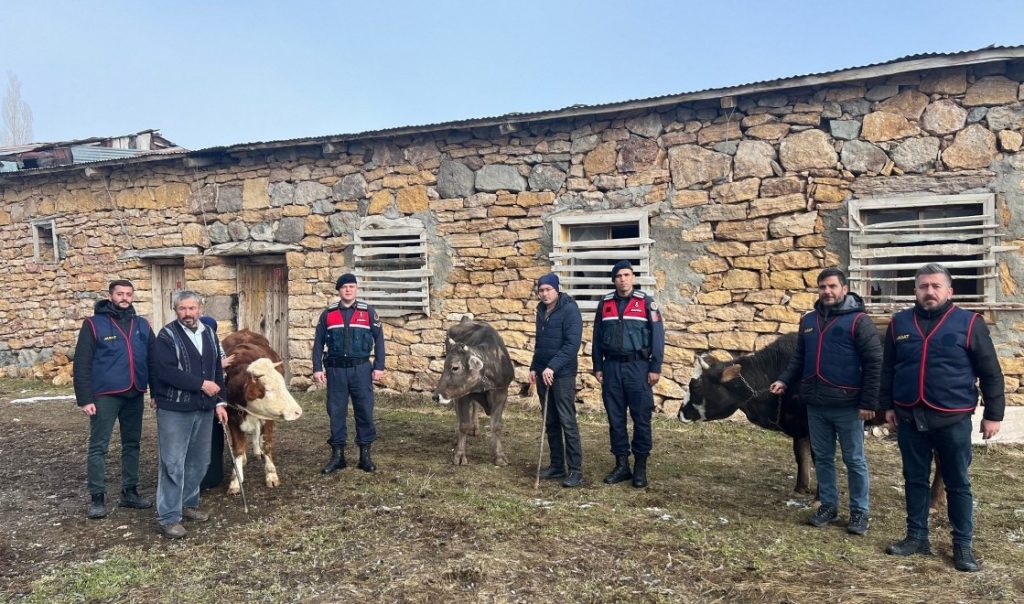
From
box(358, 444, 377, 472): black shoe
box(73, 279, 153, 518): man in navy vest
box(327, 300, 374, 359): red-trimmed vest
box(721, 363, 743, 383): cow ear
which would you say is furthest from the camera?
box(358, 444, 377, 472): black shoe

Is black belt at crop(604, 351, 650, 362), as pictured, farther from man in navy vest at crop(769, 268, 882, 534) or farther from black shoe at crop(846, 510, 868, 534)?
black shoe at crop(846, 510, 868, 534)

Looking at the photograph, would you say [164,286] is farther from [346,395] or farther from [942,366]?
[942,366]

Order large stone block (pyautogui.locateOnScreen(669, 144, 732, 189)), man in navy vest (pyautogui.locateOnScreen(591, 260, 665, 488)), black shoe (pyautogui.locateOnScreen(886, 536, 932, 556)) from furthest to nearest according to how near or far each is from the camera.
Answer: large stone block (pyautogui.locateOnScreen(669, 144, 732, 189))
man in navy vest (pyautogui.locateOnScreen(591, 260, 665, 488))
black shoe (pyautogui.locateOnScreen(886, 536, 932, 556))

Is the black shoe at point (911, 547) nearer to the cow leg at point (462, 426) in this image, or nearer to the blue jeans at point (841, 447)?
the blue jeans at point (841, 447)

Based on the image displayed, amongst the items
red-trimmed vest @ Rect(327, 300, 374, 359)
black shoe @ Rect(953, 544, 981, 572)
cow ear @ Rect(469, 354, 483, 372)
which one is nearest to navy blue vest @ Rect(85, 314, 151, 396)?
red-trimmed vest @ Rect(327, 300, 374, 359)

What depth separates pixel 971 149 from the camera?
656cm

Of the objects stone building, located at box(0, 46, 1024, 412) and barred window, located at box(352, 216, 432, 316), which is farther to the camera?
barred window, located at box(352, 216, 432, 316)

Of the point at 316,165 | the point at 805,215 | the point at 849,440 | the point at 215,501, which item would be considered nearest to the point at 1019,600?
the point at 849,440

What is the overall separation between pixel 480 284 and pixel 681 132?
3.18 metres

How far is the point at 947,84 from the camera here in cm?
666

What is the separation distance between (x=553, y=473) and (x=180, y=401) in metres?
2.96

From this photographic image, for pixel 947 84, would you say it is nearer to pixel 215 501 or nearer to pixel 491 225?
pixel 491 225

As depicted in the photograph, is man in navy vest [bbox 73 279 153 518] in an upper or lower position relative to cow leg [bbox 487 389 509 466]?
upper

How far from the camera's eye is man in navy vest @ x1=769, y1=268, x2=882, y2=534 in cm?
408
